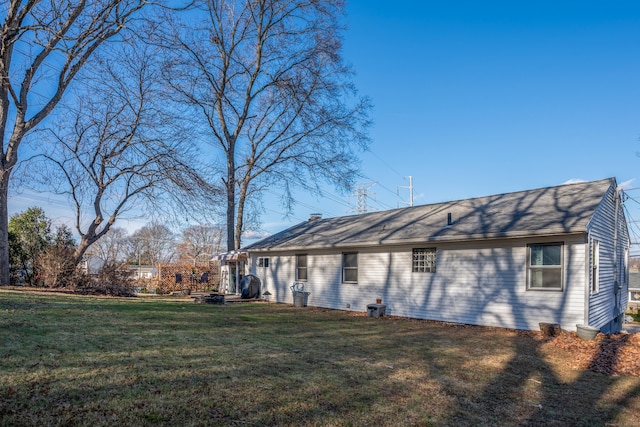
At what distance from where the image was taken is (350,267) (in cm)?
1448

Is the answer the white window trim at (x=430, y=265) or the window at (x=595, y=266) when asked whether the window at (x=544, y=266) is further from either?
the white window trim at (x=430, y=265)

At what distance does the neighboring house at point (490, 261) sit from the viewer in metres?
9.67

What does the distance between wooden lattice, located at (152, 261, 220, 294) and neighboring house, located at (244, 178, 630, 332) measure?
356 inches

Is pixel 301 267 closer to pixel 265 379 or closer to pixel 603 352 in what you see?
pixel 603 352

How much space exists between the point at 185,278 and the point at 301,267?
965 centimetres

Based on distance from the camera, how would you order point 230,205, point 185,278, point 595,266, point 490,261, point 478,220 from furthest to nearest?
point 185,278 → point 230,205 → point 478,220 → point 490,261 → point 595,266

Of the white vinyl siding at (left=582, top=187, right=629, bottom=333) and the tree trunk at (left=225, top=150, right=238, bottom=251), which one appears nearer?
the white vinyl siding at (left=582, top=187, right=629, bottom=333)

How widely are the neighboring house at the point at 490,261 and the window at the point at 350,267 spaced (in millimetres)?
37

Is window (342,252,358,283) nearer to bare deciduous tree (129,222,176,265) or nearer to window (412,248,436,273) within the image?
window (412,248,436,273)

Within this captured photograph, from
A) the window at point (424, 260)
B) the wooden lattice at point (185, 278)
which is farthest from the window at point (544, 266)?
the wooden lattice at point (185, 278)

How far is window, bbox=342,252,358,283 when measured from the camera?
47.0 ft

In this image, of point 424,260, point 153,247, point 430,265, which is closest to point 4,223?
point 424,260

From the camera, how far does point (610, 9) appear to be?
1381 cm

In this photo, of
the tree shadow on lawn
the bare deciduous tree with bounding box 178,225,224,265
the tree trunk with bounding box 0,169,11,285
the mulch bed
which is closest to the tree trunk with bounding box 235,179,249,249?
the tree trunk with bounding box 0,169,11,285
